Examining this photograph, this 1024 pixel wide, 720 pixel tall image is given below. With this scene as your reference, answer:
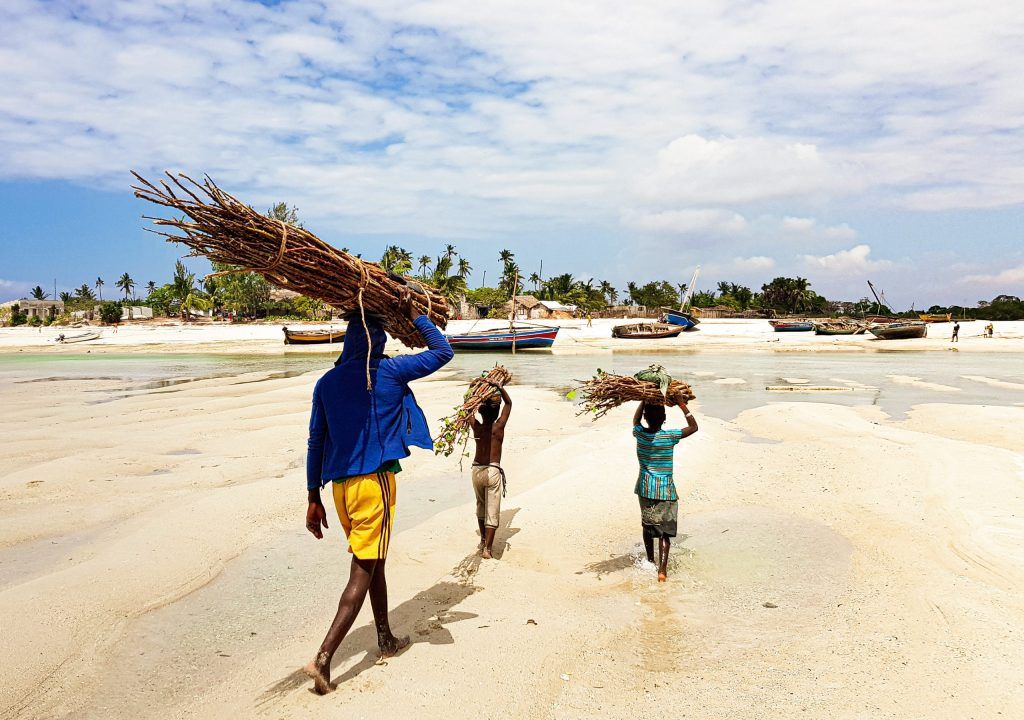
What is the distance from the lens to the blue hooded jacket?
3668mm

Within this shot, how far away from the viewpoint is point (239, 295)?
6875 cm

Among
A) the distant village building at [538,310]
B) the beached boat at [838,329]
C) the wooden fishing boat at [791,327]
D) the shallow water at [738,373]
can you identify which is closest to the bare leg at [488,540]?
the shallow water at [738,373]

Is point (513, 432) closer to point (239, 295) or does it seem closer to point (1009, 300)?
point (239, 295)

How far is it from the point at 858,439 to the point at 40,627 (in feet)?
36.5

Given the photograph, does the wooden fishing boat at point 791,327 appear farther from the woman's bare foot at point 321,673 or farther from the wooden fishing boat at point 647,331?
the woman's bare foot at point 321,673

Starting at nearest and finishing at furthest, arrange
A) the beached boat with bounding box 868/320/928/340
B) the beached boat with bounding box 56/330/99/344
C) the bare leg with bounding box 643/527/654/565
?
the bare leg with bounding box 643/527/654/565
the beached boat with bounding box 868/320/928/340
the beached boat with bounding box 56/330/99/344

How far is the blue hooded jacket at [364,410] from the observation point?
12.0 feet

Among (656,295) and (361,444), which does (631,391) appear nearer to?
(361,444)

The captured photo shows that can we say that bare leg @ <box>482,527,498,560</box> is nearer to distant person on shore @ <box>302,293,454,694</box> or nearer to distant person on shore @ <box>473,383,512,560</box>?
distant person on shore @ <box>473,383,512,560</box>

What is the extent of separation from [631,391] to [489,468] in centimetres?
153

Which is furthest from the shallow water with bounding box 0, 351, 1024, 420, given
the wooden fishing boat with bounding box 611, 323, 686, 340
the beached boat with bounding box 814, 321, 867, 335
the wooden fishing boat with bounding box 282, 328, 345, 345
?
the beached boat with bounding box 814, 321, 867, 335

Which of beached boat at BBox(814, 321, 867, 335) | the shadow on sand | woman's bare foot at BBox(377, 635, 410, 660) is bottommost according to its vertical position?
the shadow on sand

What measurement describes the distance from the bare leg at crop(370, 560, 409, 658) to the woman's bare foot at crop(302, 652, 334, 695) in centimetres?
42

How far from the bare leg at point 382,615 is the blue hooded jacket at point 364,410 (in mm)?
675
